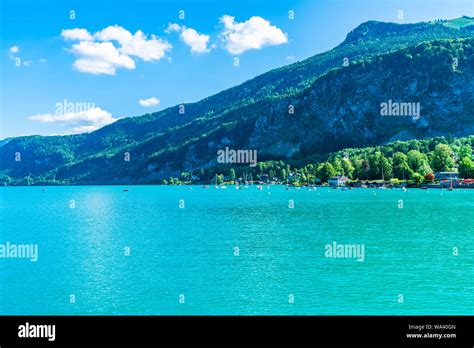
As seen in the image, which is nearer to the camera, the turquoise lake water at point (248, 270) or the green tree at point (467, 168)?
the turquoise lake water at point (248, 270)

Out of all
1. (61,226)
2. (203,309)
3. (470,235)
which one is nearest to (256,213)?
(61,226)
